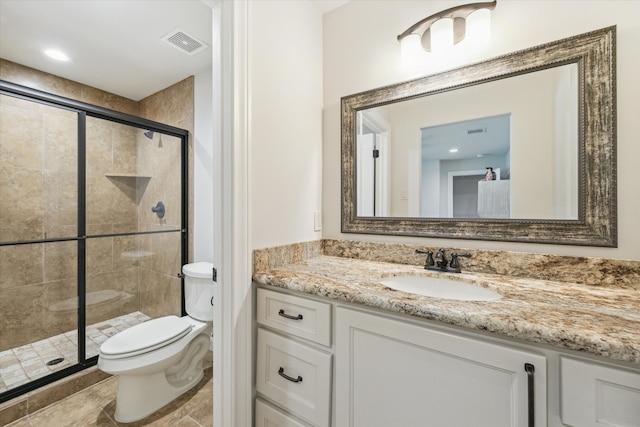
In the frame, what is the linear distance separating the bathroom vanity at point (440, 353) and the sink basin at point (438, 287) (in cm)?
4

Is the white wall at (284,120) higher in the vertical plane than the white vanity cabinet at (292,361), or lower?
higher

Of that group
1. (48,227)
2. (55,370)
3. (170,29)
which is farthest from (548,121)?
(48,227)

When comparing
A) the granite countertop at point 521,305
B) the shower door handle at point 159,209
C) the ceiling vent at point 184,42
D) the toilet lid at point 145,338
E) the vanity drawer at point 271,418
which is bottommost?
the vanity drawer at point 271,418

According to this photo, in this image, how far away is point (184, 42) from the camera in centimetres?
186

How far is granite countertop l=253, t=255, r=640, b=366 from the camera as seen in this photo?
22.4 inches

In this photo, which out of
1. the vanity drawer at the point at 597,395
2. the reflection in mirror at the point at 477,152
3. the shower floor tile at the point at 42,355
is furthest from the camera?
the shower floor tile at the point at 42,355

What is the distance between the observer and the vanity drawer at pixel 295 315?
0.95 m

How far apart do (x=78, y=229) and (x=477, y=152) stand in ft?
8.40

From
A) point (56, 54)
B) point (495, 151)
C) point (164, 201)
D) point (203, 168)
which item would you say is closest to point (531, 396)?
point (495, 151)

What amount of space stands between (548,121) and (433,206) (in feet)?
1.78

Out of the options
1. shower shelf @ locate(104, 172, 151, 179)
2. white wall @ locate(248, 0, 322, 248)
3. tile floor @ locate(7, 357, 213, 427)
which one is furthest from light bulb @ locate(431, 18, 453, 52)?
shower shelf @ locate(104, 172, 151, 179)

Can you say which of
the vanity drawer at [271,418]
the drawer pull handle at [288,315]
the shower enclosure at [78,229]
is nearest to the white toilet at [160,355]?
the shower enclosure at [78,229]

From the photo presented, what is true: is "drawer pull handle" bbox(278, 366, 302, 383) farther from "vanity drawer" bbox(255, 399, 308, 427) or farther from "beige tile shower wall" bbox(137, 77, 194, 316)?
"beige tile shower wall" bbox(137, 77, 194, 316)

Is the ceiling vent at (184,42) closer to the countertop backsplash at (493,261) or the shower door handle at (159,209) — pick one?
the shower door handle at (159,209)
